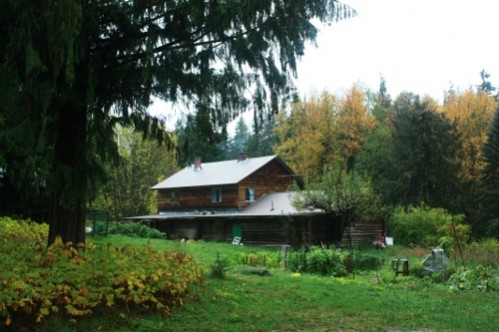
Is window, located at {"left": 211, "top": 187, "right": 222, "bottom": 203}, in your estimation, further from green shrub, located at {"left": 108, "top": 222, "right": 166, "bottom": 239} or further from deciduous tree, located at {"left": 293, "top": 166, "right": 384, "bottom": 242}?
deciduous tree, located at {"left": 293, "top": 166, "right": 384, "bottom": 242}

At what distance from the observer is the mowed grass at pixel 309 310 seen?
23.5 ft

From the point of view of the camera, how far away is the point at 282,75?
31.5 ft

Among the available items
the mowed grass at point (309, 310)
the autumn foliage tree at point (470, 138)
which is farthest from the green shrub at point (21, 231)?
the autumn foliage tree at point (470, 138)

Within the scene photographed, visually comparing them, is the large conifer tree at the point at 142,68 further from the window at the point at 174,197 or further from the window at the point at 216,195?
the window at the point at 174,197

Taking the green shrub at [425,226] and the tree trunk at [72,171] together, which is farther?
the green shrub at [425,226]

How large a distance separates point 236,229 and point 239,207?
2092 millimetres

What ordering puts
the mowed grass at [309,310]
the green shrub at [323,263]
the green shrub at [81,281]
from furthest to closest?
the green shrub at [323,263], the mowed grass at [309,310], the green shrub at [81,281]

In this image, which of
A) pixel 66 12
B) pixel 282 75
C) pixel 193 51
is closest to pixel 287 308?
pixel 282 75

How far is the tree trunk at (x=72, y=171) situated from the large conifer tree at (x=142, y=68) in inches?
0.7

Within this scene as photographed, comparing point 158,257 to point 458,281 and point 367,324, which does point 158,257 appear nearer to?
point 367,324

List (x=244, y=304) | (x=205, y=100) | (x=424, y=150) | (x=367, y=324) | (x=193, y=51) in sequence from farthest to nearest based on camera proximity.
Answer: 1. (x=424, y=150)
2. (x=205, y=100)
3. (x=193, y=51)
4. (x=244, y=304)
5. (x=367, y=324)

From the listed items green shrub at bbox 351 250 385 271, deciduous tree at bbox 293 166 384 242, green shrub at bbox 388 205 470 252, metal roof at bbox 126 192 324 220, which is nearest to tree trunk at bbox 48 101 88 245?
green shrub at bbox 351 250 385 271

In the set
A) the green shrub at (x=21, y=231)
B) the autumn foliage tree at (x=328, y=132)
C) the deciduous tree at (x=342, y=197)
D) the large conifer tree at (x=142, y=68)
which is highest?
the autumn foliage tree at (x=328, y=132)

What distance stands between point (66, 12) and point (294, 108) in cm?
4367
